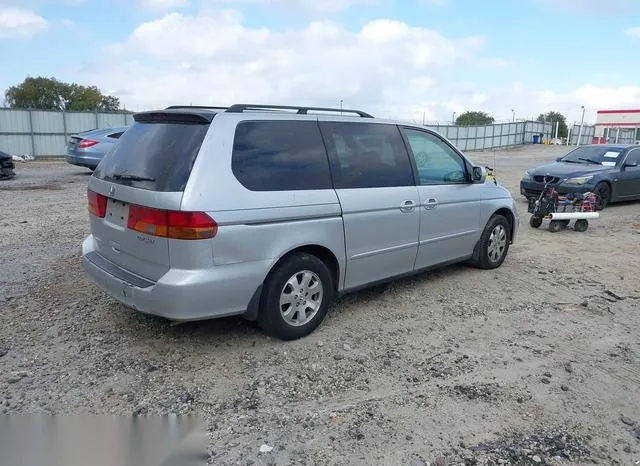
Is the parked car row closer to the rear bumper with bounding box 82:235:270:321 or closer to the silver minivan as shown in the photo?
the silver minivan

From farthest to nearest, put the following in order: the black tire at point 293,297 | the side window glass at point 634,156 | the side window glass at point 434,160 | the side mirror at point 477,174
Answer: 1. the side window glass at point 634,156
2. the side mirror at point 477,174
3. the side window glass at point 434,160
4. the black tire at point 293,297

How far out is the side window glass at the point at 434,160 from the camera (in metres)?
5.21

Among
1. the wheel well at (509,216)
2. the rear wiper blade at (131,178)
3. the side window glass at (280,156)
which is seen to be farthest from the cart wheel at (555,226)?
the rear wiper blade at (131,178)

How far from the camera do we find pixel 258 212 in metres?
3.77

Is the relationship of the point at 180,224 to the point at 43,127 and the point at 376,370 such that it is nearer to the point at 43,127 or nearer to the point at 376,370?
the point at 376,370

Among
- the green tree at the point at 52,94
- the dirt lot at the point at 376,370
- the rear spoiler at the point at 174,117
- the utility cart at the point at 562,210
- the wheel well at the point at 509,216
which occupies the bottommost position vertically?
the dirt lot at the point at 376,370

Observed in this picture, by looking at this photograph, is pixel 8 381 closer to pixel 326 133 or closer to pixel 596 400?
pixel 326 133

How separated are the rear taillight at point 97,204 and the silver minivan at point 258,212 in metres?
0.02

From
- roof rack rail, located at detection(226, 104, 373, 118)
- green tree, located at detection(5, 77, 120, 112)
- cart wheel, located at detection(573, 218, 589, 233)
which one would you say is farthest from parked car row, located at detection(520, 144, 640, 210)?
green tree, located at detection(5, 77, 120, 112)

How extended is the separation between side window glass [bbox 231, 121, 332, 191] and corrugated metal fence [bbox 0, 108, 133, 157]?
77.7 ft

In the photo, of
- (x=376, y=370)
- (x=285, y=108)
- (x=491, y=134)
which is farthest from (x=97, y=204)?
(x=491, y=134)

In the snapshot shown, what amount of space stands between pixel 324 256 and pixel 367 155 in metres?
1.03

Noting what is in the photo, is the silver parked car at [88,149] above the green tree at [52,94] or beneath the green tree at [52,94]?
beneath

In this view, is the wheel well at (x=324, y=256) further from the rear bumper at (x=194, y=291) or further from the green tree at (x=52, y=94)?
the green tree at (x=52, y=94)
